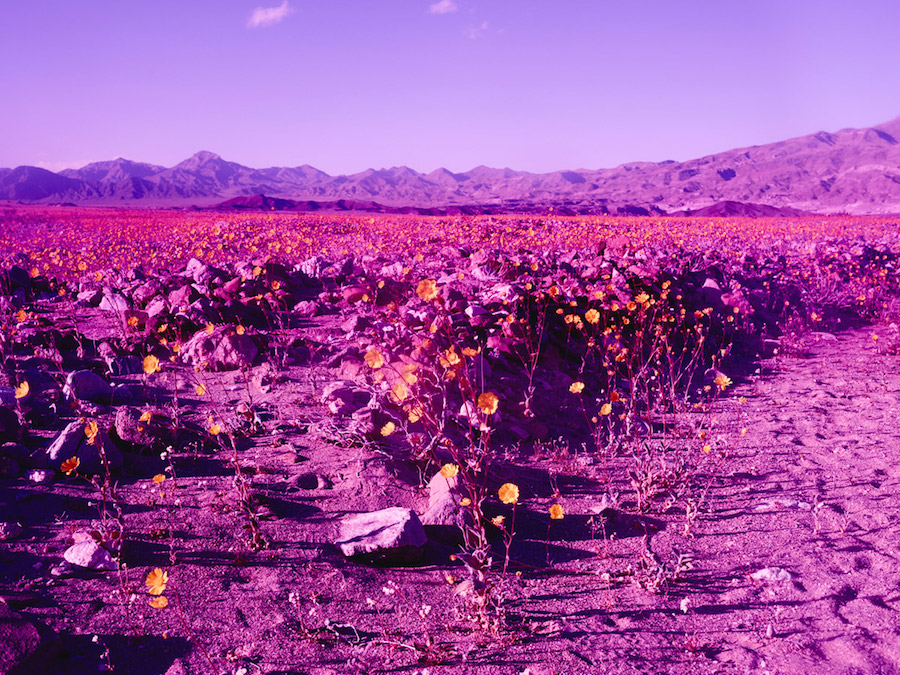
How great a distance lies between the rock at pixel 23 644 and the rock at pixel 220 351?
3176mm

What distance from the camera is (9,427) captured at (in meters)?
Result: 3.53

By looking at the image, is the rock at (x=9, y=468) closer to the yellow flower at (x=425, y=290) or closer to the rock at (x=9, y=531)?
the rock at (x=9, y=531)

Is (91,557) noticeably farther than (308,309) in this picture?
No

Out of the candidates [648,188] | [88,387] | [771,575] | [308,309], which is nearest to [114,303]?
[308,309]

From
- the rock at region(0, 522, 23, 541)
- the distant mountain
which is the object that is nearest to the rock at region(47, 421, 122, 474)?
the rock at region(0, 522, 23, 541)

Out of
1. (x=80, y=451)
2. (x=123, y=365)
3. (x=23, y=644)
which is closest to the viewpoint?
(x=23, y=644)

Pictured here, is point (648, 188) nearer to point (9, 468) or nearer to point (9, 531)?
point (9, 468)

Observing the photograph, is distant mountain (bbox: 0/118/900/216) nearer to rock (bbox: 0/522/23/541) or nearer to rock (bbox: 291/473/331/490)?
rock (bbox: 291/473/331/490)

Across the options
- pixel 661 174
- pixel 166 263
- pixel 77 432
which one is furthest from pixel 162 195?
pixel 77 432

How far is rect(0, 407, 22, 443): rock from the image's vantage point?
3.49 meters

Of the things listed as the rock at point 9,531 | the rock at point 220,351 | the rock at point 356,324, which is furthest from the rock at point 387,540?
the rock at point 356,324

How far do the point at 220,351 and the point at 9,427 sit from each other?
1929 millimetres

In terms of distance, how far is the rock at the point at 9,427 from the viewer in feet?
11.5

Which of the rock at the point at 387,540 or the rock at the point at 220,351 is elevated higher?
the rock at the point at 220,351
